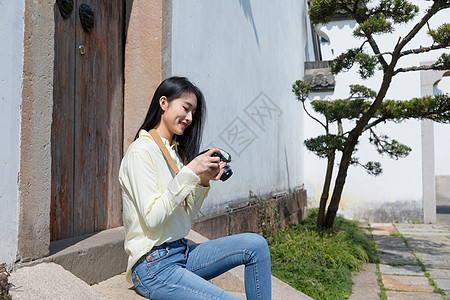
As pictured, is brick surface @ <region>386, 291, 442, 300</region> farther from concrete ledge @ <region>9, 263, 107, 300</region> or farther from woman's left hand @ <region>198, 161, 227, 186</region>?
concrete ledge @ <region>9, 263, 107, 300</region>

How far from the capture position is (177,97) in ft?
6.37

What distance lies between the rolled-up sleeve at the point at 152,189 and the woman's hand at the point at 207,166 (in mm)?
31

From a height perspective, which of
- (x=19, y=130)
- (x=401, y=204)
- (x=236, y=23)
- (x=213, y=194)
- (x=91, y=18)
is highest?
(x=236, y=23)

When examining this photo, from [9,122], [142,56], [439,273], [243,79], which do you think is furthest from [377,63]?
[9,122]

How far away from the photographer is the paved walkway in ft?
13.1

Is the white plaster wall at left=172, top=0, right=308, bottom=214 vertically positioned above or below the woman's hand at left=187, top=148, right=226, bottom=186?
above

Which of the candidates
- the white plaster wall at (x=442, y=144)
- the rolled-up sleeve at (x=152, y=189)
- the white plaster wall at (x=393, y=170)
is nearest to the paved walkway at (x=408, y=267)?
the white plaster wall at (x=393, y=170)

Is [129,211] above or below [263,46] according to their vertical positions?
below

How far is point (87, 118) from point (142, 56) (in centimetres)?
61

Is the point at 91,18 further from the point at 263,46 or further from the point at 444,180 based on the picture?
the point at 444,180

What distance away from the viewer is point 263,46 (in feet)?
19.3

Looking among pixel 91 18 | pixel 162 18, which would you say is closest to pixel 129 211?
pixel 91 18

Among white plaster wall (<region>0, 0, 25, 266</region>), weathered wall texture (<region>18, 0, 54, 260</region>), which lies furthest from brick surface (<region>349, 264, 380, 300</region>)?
white plaster wall (<region>0, 0, 25, 266</region>)

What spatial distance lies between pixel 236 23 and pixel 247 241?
3.22 m
